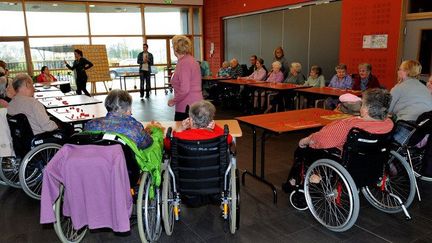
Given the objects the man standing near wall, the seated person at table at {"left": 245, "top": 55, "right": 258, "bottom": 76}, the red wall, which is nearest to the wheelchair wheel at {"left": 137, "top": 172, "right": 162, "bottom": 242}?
the red wall

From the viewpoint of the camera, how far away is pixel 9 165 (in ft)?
11.7

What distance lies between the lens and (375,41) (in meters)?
6.24

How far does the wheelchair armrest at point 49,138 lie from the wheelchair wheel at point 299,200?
7.18 ft

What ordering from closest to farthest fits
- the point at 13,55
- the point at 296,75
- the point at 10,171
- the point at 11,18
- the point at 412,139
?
the point at 412,139 < the point at 10,171 < the point at 296,75 < the point at 11,18 < the point at 13,55

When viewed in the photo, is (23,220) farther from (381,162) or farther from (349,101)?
(349,101)

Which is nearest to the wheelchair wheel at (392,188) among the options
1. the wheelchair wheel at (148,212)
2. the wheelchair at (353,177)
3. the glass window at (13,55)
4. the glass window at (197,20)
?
the wheelchair at (353,177)

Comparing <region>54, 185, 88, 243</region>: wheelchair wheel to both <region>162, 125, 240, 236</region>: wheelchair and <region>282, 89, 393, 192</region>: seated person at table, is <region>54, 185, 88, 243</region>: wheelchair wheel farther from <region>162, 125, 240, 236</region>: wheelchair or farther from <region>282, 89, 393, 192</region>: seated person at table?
<region>282, 89, 393, 192</region>: seated person at table

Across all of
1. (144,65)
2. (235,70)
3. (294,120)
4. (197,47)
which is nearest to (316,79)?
(235,70)

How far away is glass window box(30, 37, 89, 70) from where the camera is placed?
9875 millimetres

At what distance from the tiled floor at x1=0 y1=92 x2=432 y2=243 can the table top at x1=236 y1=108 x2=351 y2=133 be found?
66 cm

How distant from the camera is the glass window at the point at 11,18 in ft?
30.4

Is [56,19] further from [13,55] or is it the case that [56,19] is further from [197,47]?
[197,47]

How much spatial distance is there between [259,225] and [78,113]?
2.36 m

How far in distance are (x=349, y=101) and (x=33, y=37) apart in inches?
369
